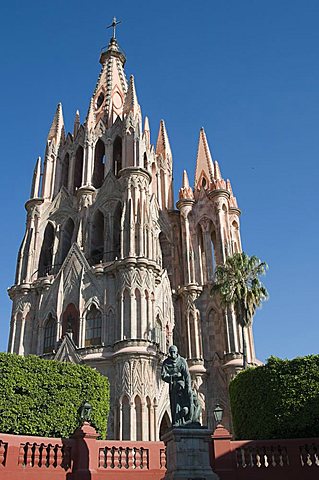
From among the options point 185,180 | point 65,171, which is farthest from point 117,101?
point 185,180

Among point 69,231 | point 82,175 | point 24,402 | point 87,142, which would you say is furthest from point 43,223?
point 24,402

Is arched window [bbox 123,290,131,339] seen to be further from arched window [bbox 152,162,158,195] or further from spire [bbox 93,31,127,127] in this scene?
spire [bbox 93,31,127,127]

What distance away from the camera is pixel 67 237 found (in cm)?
4012

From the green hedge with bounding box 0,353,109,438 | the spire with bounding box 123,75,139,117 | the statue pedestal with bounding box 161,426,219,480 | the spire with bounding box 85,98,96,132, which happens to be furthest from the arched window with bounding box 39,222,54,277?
the statue pedestal with bounding box 161,426,219,480

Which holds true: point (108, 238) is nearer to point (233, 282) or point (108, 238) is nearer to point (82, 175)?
point (82, 175)

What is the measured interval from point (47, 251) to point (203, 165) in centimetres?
1597

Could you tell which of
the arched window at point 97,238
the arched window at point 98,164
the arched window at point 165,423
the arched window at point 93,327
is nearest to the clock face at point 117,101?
the arched window at point 98,164

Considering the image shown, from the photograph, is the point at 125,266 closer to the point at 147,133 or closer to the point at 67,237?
the point at 67,237

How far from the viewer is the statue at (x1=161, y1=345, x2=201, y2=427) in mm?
14391

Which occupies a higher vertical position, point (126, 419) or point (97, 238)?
point (97, 238)

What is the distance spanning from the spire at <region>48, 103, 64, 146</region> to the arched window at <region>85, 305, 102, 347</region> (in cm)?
1807

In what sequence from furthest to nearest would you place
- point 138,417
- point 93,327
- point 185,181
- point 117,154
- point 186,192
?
point 185,181
point 117,154
point 186,192
point 93,327
point 138,417

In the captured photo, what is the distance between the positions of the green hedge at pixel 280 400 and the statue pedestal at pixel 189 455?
601 cm

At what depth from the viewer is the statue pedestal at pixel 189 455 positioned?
1348 centimetres
